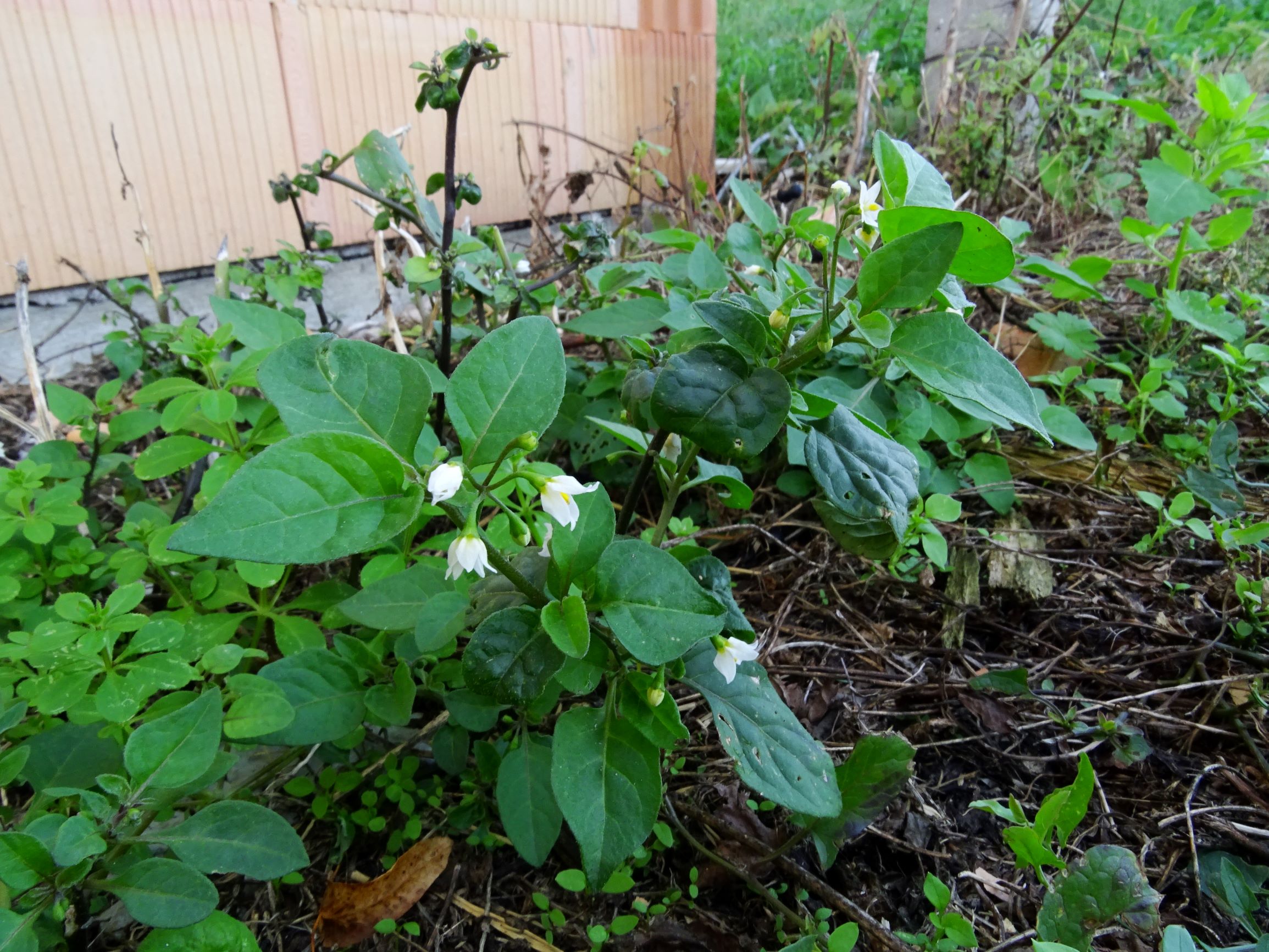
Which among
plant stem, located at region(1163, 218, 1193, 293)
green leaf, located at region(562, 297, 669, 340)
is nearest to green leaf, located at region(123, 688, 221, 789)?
green leaf, located at region(562, 297, 669, 340)

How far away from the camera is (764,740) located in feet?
2.90

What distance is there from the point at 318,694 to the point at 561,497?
0.56m

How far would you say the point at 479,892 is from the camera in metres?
1.07

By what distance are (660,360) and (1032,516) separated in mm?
1147

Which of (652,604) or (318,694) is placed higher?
(652,604)

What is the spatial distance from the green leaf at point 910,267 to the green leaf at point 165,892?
947 millimetres

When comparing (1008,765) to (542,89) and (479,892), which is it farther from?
(542,89)

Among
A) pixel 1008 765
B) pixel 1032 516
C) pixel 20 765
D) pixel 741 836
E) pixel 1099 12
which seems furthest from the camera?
pixel 1099 12

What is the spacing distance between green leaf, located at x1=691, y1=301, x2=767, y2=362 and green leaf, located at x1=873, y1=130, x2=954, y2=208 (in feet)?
0.72

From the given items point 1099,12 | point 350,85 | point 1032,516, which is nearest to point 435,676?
point 1032,516

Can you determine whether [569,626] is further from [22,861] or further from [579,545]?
[22,861]

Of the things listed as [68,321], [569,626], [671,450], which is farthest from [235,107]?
[569,626]

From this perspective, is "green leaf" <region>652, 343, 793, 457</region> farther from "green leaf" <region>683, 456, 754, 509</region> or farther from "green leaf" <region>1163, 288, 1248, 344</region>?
"green leaf" <region>1163, 288, 1248, 344</region>

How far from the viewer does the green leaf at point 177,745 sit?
83 centimetres
